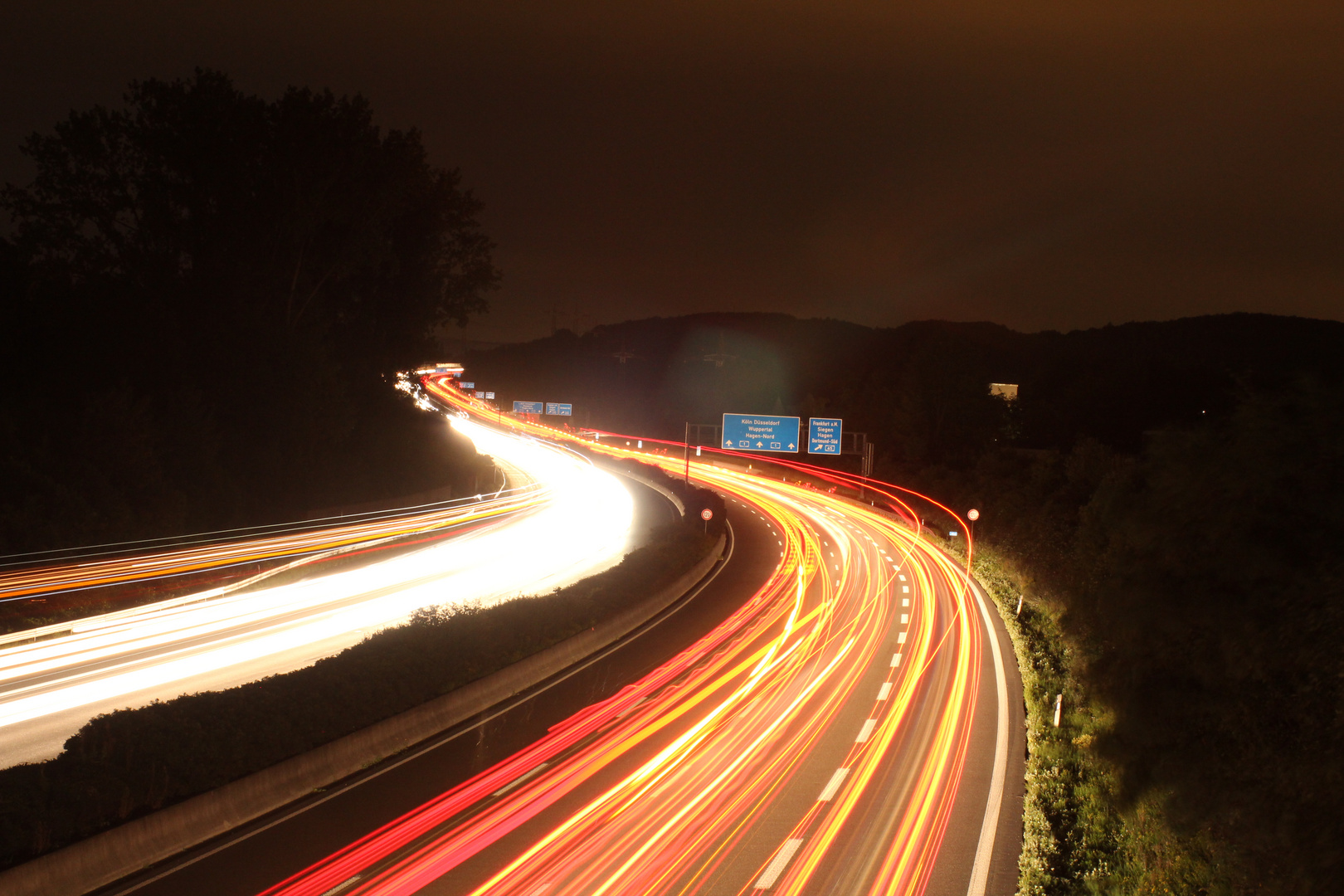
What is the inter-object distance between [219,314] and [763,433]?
2656 cm

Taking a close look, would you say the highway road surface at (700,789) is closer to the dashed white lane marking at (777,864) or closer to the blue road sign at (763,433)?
the dashed white lane marking at (777,864)

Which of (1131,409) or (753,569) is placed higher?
(1131,409)

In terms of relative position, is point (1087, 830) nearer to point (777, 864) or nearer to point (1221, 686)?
point (1221, 686)

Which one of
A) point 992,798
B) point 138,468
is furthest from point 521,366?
point 992,798

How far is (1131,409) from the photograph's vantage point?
80.5 metres

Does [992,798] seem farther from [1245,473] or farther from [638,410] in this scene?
[638,410]

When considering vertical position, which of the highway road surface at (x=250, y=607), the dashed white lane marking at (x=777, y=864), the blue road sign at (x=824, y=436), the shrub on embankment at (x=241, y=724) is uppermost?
the blue road sign at (x=824, y=436)

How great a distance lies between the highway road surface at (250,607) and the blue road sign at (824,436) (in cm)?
1256

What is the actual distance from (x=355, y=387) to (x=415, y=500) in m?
7.53

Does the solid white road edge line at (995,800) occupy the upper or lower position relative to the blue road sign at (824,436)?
lower

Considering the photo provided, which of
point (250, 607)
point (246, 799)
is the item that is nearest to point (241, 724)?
point (246, 799)

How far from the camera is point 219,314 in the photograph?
1585 inches

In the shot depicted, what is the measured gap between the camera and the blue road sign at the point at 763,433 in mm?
47688

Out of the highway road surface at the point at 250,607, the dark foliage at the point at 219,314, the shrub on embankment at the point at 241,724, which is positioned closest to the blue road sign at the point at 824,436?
the highway road surface at the point at 250,607
